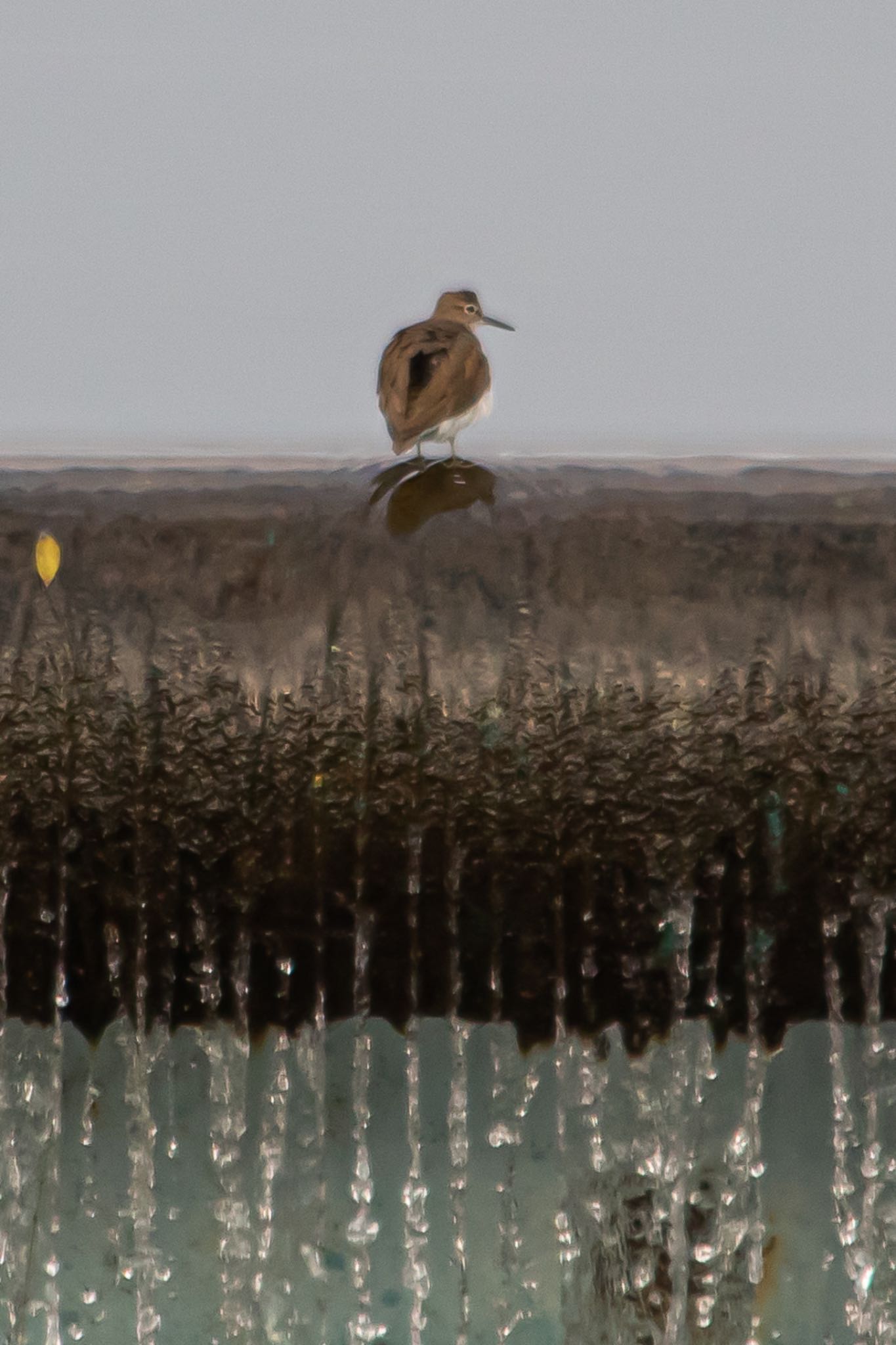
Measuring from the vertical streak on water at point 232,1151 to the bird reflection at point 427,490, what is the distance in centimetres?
94

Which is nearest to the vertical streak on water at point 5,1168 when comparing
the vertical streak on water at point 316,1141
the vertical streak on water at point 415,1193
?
the vertical streak on water at point 316,1141

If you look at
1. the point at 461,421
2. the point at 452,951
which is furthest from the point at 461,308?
the point at 452,951

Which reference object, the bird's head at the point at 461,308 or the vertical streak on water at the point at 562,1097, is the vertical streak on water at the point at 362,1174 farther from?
the bird's head at the point at 461,308

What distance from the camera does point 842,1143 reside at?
361 centimetres

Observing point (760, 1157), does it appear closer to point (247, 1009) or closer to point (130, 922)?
point (247, 1009)

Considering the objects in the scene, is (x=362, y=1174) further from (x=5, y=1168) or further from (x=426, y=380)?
(x=426, y=380)

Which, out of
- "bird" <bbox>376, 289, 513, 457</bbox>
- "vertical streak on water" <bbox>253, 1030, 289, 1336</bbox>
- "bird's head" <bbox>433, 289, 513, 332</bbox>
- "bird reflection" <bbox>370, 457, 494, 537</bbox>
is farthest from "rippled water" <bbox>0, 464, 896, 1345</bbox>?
"bird's head" <bbox>433, 289, 513, 332</bbox>

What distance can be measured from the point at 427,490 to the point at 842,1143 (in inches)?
59.1

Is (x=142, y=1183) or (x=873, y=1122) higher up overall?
(x=873, y=1122)

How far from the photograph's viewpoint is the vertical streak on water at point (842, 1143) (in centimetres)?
357

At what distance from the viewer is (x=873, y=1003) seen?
3566 mm

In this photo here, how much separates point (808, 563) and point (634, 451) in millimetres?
1201

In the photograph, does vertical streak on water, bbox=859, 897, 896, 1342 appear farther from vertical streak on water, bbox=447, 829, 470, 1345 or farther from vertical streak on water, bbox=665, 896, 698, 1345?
vertical streak on water, bbox=447, 829, 470, 1345

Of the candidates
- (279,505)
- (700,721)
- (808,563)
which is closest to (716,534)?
(808,563)
